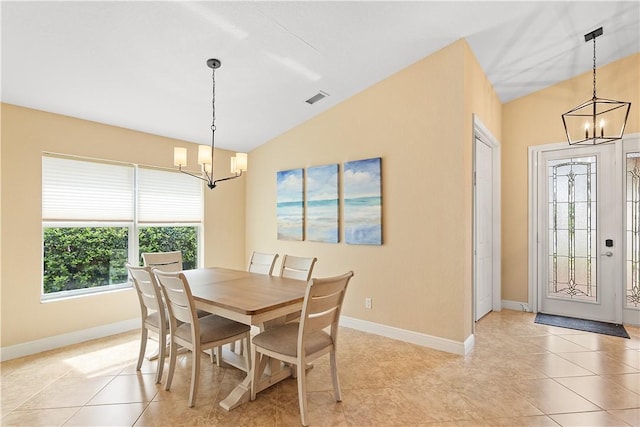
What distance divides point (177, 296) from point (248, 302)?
54cm

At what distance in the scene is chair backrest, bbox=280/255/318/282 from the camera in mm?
3229

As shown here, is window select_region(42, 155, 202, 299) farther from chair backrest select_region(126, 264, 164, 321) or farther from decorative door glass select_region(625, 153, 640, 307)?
decorative door glass select_region(625, 153, 640, 307)

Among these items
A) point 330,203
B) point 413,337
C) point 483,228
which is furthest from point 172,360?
point 483,228

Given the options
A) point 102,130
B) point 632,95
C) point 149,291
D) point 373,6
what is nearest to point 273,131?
point 102,130

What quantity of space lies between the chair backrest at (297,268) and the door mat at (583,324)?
10.3ft

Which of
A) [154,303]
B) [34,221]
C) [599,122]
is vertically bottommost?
[154,303]

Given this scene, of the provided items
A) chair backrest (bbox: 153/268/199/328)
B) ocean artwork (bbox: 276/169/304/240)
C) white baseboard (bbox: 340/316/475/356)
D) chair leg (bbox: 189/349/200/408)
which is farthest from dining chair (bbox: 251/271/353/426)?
ocean artwork (bbox: 276/169/304/240)

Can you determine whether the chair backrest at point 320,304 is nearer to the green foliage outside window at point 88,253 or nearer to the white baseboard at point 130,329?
the white baseboard at point 130,329

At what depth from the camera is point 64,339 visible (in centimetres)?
341

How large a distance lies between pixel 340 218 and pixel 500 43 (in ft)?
8.40

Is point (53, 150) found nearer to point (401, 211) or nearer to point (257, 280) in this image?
point (257, 280)

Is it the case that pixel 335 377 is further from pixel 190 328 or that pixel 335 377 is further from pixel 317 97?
pixel 317 97

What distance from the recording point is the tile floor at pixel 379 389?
Result: 2.15 meters

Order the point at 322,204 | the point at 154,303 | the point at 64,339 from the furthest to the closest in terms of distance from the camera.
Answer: the point at 322,204 → the point at 64,339 → the point at 154,303
